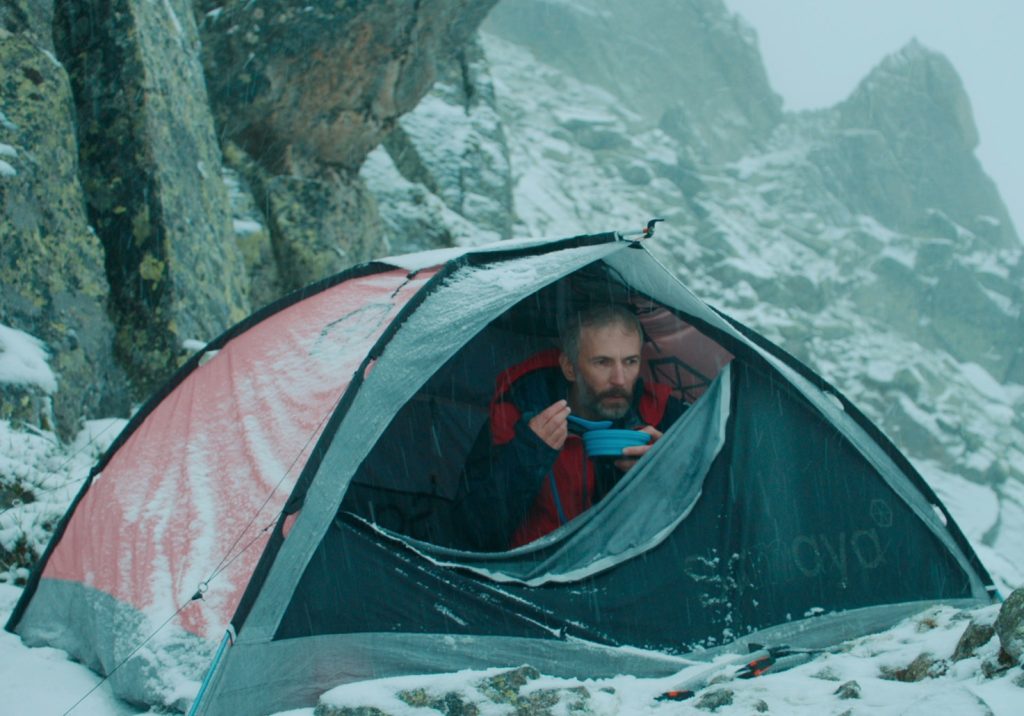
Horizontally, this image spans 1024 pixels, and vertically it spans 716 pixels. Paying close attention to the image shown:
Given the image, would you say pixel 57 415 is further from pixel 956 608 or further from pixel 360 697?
pixel 956 608

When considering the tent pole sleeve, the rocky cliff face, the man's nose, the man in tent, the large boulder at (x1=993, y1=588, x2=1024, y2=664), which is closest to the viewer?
the large boulder at (x1=993, y1=588, x2=1024, y2=664)

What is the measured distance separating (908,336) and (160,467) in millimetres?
86434

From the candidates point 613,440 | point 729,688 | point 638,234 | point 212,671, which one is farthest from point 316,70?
point 729,688

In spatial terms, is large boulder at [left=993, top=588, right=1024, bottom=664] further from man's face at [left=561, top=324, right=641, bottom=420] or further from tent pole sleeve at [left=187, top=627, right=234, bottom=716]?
tent pole sleeve at [left=187, top=627, right=234, bottom=716]

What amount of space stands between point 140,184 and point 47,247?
1.18m

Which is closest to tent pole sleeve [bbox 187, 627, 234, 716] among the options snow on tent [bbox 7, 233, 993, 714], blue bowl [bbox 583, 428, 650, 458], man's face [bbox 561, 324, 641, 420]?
snow on tent [bbox 7, 233, 993, 714]

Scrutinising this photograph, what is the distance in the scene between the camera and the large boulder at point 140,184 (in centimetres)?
626

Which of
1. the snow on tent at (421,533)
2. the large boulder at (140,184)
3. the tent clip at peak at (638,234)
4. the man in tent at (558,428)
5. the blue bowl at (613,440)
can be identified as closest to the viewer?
the snow on tent at (421,533)

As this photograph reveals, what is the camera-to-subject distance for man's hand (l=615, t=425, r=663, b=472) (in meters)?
3.55

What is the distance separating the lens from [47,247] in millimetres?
5418

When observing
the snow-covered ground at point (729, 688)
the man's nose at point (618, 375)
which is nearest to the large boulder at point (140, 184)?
the snow-covered ground at point (729, 688)

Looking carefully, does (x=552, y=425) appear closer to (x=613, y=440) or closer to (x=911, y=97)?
(x=613, y=440)

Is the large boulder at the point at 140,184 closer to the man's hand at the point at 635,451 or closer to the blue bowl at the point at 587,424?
the blue bowl at the point at 587,424

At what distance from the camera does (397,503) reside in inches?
159
